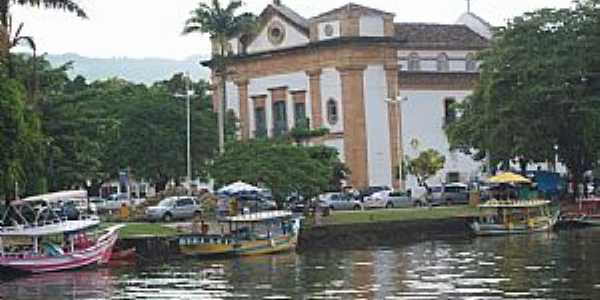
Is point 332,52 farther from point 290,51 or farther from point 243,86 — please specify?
point 243,86

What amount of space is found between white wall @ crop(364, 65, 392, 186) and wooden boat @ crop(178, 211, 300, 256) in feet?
132

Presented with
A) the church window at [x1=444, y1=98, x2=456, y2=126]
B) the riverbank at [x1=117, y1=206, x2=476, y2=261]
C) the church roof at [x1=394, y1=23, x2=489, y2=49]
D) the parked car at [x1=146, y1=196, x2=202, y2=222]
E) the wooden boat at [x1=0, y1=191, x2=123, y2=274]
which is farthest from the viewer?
the church roof at [x1=394, y1=23, x2=489, y2=49]

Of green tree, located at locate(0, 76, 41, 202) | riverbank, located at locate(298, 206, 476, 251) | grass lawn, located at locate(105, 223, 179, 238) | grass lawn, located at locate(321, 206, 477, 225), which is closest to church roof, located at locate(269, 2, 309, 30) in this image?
grass lawn, located at locate(321, 206, 477, 225)

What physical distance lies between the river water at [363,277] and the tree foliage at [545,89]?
17.7 metres

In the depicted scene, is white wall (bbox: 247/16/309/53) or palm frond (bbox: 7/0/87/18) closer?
palm frond (bbox: 7/0/87/18)

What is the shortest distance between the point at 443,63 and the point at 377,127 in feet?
42.1

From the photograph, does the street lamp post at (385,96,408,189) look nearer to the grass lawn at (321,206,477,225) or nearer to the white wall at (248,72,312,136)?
the white wall at (248,72,312,136)

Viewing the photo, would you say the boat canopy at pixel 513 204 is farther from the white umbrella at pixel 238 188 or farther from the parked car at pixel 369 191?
the parked car at pixel 369 191

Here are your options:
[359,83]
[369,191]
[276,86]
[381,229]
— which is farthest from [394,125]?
[381,229]

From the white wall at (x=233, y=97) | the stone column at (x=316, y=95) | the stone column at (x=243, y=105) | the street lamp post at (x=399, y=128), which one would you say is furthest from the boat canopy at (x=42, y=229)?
the white wall at (x=233, y=97)

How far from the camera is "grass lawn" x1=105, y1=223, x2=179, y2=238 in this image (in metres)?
64.7

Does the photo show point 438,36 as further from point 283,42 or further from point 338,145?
point 338,145

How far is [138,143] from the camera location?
10462 centimetres

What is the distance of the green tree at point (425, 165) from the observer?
10794cm
